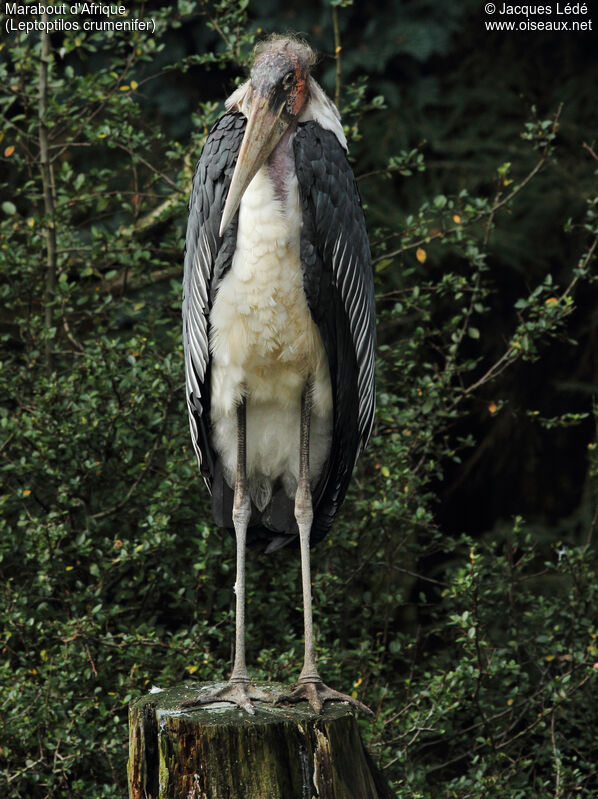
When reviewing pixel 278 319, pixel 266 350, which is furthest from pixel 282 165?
pixel 266 350

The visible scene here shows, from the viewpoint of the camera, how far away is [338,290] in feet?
11.6

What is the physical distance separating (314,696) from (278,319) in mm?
1227

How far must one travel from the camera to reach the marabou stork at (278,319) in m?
3.34

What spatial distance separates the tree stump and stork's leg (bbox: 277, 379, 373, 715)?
0.26 meters

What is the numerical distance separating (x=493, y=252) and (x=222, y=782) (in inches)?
156

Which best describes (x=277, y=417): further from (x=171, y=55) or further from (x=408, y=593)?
(x=171, y=55)

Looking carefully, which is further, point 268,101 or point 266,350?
point 266,350

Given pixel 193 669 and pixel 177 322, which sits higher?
pixel 177 322

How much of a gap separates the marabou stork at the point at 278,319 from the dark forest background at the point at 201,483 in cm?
52

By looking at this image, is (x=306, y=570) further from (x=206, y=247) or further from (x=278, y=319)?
(x=206, y=247)

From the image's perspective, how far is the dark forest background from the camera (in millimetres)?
4148

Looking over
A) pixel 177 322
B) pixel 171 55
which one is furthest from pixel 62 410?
pixel 171 55

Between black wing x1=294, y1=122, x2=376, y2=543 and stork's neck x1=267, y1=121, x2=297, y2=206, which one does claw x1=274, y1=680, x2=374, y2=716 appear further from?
stork's neck x1=267, y1=121, x2=297, y2=206

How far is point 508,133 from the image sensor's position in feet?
19.9
